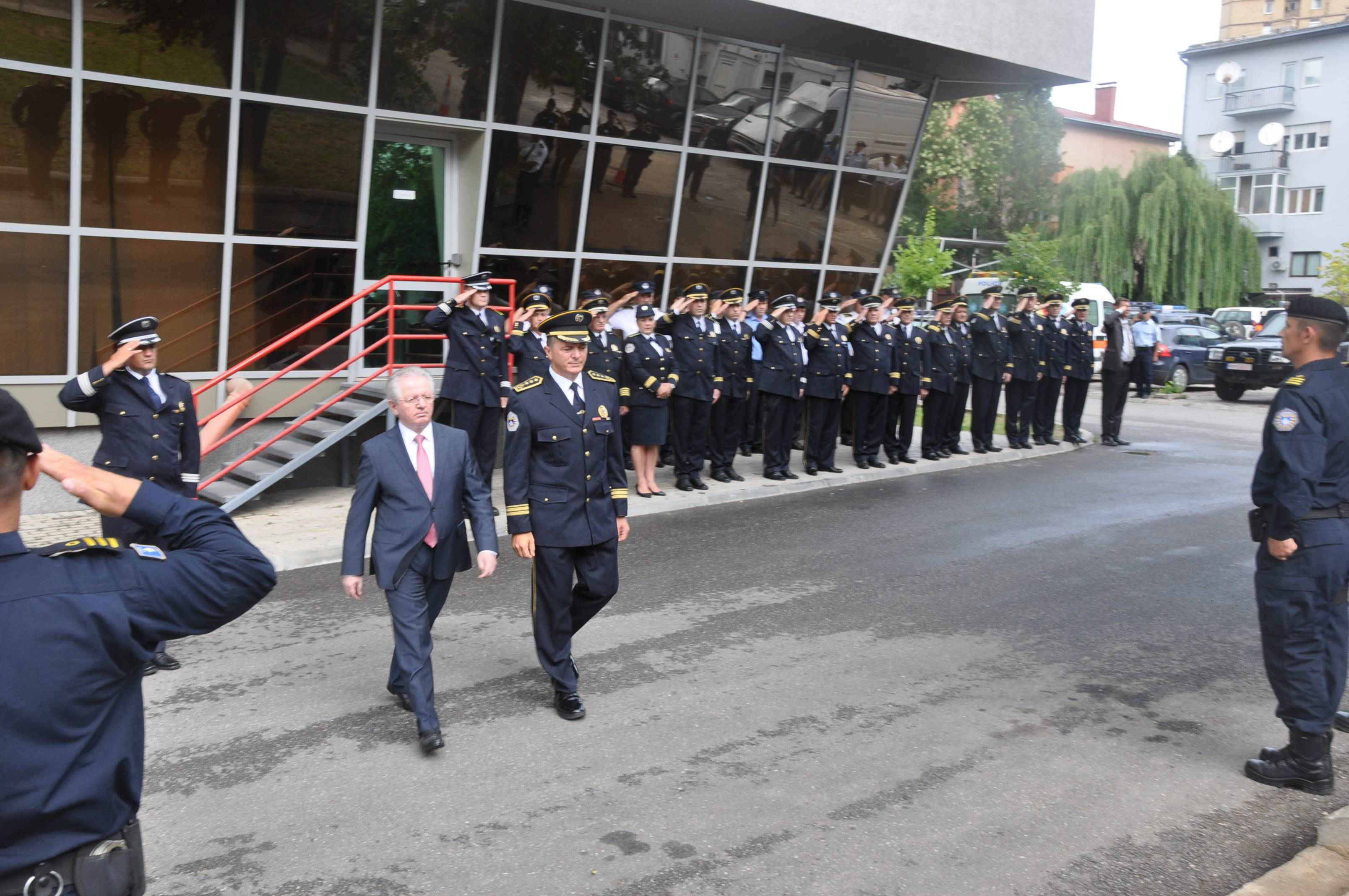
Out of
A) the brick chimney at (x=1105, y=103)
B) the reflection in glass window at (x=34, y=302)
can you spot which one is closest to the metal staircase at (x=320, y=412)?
the reflection in glass window at (x=34, y=302)

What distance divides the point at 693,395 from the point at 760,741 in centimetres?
718

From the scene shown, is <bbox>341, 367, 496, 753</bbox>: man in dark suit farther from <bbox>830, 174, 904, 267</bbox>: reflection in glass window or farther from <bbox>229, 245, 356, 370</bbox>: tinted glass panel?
<bbox>830, 174, 904, 267</bbox>: reflection in glass window

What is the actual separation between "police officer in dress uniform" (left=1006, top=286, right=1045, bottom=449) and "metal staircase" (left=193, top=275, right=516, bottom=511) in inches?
288

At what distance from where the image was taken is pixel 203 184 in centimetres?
1223

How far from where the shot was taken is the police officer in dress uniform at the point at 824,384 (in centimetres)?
1368

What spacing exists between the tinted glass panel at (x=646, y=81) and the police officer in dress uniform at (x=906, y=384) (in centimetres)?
398

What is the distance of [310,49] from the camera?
41.1 ft

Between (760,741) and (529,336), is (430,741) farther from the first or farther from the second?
(529,336)

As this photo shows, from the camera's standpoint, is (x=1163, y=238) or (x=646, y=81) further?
(x=1163, y=238)

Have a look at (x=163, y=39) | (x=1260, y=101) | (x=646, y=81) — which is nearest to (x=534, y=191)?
(x=646, y=81)

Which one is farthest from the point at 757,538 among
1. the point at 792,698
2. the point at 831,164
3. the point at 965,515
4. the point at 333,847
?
the point at 831,164

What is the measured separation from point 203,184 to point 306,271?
1.41m

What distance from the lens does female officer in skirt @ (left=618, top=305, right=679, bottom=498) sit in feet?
38.9

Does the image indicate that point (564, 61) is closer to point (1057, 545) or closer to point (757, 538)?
point (757, 538)
